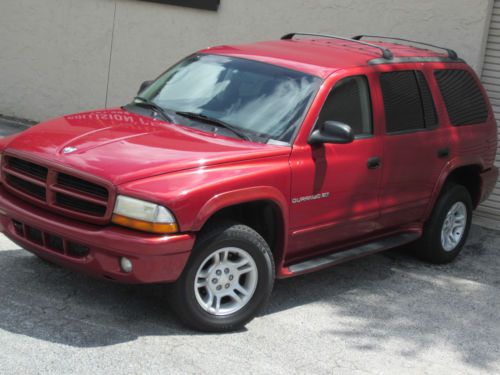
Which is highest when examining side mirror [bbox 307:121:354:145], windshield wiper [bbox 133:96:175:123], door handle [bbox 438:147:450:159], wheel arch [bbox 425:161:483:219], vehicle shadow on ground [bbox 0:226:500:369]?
side mirror [bbox 307:121:354:145]

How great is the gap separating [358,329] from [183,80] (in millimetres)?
2276

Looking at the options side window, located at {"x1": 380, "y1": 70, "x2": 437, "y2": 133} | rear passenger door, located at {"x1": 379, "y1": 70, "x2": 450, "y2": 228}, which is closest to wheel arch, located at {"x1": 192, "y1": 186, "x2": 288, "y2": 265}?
rear passenger door, located at {"x1": 379, "y1": 70, "x2": 450, "y2": 228}

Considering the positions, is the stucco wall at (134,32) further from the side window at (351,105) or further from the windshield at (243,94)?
the windshield at (243,94)

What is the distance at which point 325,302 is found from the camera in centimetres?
666

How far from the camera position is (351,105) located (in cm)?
670

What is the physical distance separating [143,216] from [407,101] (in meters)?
2.84

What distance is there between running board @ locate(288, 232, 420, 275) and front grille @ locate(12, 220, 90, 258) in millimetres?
1511

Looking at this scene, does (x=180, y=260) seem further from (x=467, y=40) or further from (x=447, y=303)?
(x=467, y=40)

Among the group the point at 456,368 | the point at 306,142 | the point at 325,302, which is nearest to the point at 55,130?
the point at 306,142

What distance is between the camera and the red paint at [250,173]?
535cm

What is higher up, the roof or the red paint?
the roof

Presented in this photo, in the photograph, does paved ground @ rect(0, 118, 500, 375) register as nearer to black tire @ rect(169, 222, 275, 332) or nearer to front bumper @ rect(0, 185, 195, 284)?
black tire @ rect(169, 222, 275, 332)

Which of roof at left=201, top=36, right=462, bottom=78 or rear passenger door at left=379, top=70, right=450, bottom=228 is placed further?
rear passenger door at left=379, top=70, right=450, bottom=228

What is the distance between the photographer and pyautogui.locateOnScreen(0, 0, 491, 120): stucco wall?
32.3 feet
